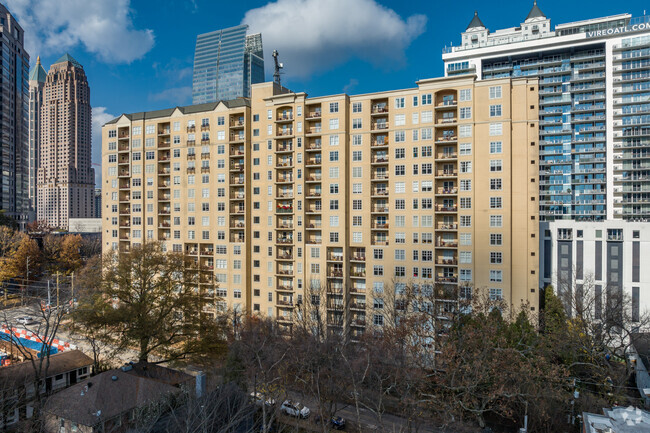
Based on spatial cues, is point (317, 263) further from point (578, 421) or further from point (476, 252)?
point (578, 421)

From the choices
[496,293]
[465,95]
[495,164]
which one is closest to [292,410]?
[496,293]

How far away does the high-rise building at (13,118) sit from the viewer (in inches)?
4151

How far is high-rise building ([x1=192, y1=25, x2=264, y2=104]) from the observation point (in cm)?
16775

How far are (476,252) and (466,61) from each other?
194 feet

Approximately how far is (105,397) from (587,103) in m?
94.5

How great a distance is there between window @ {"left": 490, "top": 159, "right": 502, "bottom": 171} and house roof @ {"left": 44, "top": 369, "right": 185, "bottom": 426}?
3789 cm

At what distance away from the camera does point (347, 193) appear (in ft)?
160

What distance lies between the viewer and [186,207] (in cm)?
5631

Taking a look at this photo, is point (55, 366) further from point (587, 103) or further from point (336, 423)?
point (587, 103)

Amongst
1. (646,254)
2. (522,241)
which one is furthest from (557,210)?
(522,241)

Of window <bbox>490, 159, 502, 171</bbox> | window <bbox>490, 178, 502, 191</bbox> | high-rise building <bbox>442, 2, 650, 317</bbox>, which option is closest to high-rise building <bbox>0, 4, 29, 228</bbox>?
high-rise building <bbox>442, 2, 650, 317</bbox>

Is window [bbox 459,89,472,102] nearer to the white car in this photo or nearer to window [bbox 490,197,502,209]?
window [bbox 490,197,502,209]

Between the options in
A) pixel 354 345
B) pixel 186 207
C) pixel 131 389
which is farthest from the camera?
pixel 186 207

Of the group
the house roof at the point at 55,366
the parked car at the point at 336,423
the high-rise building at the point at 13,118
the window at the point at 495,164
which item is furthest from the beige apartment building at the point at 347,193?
the high-rise building at the point at 13,118
